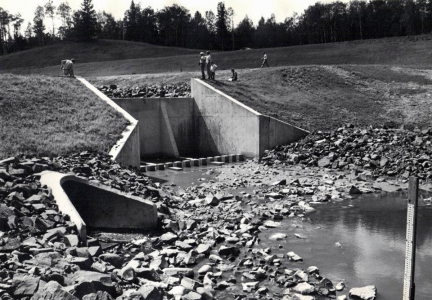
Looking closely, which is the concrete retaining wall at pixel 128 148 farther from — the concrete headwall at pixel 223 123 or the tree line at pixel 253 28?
the tree line at pixel 253 28

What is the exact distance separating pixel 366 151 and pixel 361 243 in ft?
35.6

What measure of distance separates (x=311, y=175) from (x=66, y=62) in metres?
15.8

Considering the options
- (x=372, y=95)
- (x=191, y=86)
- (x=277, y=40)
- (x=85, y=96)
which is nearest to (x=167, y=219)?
(x=85, y=96)

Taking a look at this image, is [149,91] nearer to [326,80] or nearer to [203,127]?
[203,127]

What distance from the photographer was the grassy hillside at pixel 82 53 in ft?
192

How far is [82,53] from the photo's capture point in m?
64.4

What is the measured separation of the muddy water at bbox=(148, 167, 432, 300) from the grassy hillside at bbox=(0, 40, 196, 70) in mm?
48308

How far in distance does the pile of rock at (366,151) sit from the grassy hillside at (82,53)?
39.4 meters

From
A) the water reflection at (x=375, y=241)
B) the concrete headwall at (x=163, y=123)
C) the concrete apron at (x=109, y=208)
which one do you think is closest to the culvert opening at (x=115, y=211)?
the concrete apron at (x=109, y=208)

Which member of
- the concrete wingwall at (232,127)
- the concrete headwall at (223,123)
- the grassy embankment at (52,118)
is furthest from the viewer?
the concrete headwall at (223,123)

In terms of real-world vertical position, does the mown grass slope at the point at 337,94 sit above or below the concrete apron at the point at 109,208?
above

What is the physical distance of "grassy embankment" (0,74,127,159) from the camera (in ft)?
52.0

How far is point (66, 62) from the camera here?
88.6ft

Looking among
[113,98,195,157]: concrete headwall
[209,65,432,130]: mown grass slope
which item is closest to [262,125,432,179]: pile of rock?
[209,65,432,130]: mown grass slope
